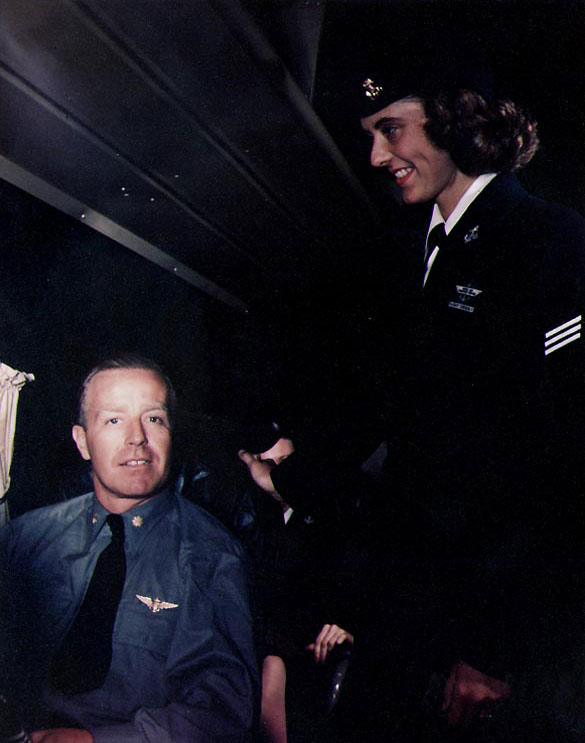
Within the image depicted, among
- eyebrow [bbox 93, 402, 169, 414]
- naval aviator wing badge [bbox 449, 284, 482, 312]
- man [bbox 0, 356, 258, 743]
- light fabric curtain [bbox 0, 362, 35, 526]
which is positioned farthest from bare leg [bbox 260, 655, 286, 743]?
naval aviator wing badge [bbox 449, 284, 482, 312]

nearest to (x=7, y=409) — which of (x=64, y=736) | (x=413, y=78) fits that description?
(x=64, y=736)

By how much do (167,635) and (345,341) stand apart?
2.40ft

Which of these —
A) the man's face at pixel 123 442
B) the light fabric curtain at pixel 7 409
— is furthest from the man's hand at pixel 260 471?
the light fabric curtain at pixel 7 409

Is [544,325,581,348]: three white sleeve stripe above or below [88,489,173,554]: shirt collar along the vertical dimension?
above

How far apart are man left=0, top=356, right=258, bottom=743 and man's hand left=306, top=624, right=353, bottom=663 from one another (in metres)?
0.13

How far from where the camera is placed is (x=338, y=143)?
1.34 m

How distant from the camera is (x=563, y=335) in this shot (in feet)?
3.77

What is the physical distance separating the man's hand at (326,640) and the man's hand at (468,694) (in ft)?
0.73

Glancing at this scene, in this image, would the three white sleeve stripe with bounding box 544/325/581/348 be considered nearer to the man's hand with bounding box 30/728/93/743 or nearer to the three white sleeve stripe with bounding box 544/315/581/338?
the three white sleeve stripe with bounding box 544/315/581/338

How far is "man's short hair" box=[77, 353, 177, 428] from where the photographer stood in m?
1.34

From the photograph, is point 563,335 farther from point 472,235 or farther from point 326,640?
point 326,640

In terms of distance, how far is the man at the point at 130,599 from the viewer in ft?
3.95

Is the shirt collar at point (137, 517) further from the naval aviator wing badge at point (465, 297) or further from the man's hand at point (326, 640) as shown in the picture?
the naval aviator wing badge at point (465, 297)

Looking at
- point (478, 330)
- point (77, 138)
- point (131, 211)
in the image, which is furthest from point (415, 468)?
point (77, 138)
